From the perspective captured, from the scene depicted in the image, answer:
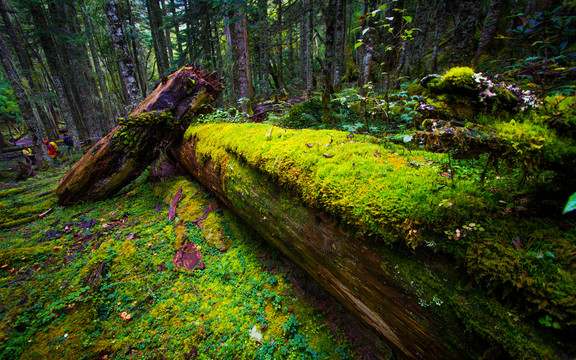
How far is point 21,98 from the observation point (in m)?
9.20

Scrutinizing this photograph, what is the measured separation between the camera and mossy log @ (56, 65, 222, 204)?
16.7ft

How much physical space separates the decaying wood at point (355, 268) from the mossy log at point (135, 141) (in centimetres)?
352

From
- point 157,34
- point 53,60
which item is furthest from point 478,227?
point 53,60

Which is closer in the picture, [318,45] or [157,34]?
[157,34]

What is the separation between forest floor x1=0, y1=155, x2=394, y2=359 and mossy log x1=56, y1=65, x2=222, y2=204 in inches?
40.7

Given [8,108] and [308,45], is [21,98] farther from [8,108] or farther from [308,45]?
[8,108]

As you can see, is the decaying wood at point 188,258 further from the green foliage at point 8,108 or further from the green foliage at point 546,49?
the green foliage at point 8,108

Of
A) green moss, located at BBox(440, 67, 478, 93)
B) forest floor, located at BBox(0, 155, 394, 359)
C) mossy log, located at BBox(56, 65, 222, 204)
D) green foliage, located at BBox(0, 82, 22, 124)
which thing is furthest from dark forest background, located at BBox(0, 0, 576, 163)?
green foliage, located at BBox(0, 82, 22, 124)

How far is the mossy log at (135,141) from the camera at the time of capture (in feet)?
16.7

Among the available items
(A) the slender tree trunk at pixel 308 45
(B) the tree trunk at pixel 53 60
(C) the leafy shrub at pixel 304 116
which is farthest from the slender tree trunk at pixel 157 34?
(C) the leafy shrub at pixel 304 116

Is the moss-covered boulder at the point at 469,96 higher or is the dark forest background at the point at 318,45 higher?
the dark forest background at the point at 318,45

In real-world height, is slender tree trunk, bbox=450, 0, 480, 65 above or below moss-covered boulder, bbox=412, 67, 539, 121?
above

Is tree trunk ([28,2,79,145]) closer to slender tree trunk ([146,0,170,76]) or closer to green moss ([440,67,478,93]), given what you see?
slender tree trunk ([146,0,170,76])

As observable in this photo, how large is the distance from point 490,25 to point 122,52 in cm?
1396
